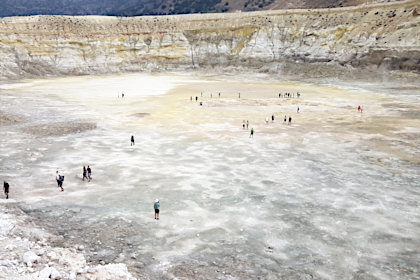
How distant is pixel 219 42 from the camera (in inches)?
3450

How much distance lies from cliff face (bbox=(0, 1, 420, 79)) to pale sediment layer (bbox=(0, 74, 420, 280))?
3395 cm

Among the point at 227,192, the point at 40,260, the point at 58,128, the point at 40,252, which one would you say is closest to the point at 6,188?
the point at 40,252

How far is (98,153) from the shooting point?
24234 millimetres

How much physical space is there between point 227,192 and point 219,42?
7568cm

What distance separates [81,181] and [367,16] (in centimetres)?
7408

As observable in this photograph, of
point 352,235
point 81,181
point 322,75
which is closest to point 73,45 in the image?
point 322,75

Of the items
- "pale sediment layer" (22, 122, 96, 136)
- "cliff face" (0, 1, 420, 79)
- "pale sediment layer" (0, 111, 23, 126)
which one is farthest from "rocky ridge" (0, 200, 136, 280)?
"cliff face" (0, 1, 420, 79)

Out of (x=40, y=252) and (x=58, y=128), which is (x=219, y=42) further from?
(x=40, y=252)

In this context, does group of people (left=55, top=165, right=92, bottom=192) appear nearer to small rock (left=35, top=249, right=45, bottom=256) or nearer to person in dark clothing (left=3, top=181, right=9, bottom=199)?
person in dark clothing (left=3, top=181, right=9, bottom=199)

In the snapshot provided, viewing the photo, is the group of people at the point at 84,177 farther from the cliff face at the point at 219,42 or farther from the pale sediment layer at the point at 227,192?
the cliff face at the point at 219,42

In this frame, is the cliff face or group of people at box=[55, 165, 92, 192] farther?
the cliff face

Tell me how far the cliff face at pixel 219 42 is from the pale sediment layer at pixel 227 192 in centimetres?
3395

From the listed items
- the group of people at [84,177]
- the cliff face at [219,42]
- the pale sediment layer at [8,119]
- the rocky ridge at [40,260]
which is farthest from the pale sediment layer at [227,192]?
the cliff face at [219,42]

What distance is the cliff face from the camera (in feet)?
220
